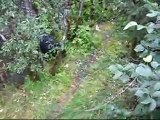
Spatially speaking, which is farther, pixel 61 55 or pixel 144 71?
pixel 61 55

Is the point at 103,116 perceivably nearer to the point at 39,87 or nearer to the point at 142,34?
the point at 142,34

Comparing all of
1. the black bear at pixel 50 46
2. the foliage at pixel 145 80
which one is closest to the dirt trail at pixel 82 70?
the black bear at pixel 50 46

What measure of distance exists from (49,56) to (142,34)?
6.49 feet

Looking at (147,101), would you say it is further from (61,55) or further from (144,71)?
(61,55)

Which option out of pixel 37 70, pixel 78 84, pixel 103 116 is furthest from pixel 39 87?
pixel 103 116

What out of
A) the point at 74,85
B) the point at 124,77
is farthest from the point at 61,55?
the point at 124,77

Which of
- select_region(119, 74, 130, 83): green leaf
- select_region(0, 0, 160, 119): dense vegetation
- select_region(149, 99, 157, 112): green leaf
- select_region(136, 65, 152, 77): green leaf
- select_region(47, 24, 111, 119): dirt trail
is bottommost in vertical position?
select_region(47, 24, 111, 119): dirt trail

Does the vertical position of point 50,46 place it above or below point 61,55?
above

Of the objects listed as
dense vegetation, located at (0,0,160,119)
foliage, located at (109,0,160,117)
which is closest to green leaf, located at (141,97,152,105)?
foliage, located at (109,0,160,117)

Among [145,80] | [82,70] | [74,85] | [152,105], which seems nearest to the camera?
[152,105]

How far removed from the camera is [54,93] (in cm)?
485

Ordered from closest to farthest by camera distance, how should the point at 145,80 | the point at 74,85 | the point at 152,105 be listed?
the point at 152,105, the point at 145,80, the point at 74,85

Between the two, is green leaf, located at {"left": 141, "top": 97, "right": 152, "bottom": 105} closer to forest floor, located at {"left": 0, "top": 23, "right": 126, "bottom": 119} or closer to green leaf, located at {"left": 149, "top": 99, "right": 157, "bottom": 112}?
green leaf, located at {"left": 149, "top": 99, "right": 157, "bottom": 112}

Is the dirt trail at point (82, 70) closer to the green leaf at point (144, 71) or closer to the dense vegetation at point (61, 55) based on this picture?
the dense vegetation at point (61, 55)
